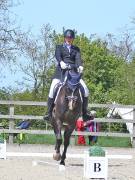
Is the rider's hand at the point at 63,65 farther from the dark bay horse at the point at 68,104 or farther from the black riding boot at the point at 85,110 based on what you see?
the black riding boot at the point at 85,110

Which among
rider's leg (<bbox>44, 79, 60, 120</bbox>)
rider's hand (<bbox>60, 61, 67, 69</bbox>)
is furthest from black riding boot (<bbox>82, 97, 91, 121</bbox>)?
rider's hand (<bbox>60, 61, 67, 69</bbox>)

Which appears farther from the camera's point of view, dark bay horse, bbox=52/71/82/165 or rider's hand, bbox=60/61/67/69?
rider's hand, bbox=60/61/67/69

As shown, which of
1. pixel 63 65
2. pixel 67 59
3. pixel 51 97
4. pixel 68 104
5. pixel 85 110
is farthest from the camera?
pixel 85 110

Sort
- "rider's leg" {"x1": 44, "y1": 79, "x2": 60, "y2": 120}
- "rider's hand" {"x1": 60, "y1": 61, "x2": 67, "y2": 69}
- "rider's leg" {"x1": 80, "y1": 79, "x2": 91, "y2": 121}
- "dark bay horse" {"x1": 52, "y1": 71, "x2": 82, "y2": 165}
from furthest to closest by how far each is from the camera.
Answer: "rider's leg" {"x1": 44, "y1": 79, "x2": 60, "y2": 120}
"rider's leg" {"x1": 80, "y1": 79, "x2": 91, "y2": 121}
"rider's hand" {"x1": 60, "y1": 61, "x2": 67, "y2": 69}
"dark bay horse" {"x1": 52, "y1": 71, "x2": 82, "y2": 165}

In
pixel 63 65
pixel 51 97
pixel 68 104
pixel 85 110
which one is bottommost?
pixel 85 110

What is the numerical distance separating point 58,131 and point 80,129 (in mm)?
9696

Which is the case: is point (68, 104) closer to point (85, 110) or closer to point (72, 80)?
→ point (72, 80)

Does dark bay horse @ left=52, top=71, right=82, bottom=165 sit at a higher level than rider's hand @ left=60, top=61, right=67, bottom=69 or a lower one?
lower

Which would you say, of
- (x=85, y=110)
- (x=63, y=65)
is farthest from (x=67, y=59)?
(x=85, y=110)

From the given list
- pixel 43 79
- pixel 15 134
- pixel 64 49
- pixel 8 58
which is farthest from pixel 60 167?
pixel 43 79

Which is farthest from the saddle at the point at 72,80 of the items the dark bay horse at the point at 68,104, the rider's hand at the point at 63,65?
the rider's hand at the point at 63,65

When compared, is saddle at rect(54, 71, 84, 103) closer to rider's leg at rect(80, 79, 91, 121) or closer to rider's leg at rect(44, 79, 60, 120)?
rider's leg at rect(80, 79, 91, 121)

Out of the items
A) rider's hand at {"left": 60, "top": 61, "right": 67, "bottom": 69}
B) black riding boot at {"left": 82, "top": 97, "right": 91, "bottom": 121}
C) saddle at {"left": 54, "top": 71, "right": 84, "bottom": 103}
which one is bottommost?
black riding boot at {"left": 82, "top": 97, "right": 91, "bottom": 121}

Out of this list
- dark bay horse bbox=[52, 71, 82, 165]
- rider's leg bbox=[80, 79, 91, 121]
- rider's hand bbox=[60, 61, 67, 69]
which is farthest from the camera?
rider's leg bbox=[80, 79, 91, 121]
